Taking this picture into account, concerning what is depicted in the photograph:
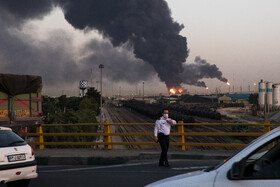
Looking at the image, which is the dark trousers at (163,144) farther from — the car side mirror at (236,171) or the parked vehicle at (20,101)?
the car side mirror at (236,171)

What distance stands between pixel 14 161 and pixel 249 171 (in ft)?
17.6

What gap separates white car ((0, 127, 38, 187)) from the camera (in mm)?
6766

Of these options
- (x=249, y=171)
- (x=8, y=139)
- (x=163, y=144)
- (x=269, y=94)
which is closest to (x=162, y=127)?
(x=163, y=144)

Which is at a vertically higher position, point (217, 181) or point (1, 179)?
point (217, 181)

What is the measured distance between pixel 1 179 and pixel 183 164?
580 cm

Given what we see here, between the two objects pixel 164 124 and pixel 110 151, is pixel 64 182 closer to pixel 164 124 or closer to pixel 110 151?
pixel 164 124

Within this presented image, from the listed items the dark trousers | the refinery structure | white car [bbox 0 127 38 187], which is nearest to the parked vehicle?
white car [bbox 0 127 38 187]

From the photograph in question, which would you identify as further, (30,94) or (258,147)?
(30,94)

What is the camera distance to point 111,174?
9125 mm

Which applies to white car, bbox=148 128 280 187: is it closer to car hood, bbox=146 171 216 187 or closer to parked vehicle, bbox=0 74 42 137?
car hood, bbox=146 171 216 187

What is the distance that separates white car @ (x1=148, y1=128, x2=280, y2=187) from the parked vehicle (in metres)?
10.3

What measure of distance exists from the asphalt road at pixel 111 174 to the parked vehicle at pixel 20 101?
299 centimetres

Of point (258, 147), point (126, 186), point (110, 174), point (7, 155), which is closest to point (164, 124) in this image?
point (110, 174)

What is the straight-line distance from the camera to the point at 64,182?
8.09 meters
